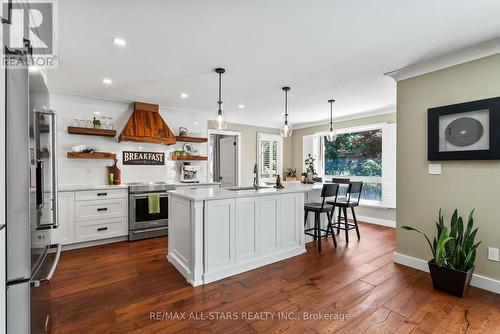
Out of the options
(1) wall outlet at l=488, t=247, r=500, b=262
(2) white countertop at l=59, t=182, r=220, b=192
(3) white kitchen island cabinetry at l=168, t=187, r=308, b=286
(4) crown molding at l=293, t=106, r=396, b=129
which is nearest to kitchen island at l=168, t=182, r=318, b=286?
(3) white kitchen island cabinetry at l=168, t=187, r=308, b=286

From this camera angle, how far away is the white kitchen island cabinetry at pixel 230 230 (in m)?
2.55

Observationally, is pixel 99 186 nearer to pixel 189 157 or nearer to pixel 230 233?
pixel 189 157

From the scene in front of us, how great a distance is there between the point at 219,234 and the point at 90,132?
2959 mm

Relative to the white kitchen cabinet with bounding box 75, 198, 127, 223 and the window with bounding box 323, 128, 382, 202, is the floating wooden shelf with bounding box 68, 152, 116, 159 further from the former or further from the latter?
the window with bounding box 323, 128, 382, 202

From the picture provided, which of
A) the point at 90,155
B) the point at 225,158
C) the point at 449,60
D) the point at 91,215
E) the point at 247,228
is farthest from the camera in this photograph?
the point at 225,158

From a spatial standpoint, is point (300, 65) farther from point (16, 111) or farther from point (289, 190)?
point (16, 111)

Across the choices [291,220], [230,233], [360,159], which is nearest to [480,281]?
[291,220]

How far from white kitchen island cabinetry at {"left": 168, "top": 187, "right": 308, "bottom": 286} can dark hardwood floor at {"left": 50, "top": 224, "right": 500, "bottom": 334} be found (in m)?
0.14

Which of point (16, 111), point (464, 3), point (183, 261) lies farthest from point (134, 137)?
point (464, 3)

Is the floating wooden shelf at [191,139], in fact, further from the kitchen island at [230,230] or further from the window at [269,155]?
the kitchen island at [230,230]

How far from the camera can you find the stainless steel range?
13.2 ft

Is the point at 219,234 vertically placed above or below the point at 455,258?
above

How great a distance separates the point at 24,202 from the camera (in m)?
1.10

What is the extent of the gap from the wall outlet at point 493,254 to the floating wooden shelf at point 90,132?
517 centimetres
